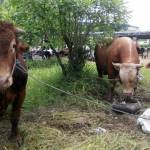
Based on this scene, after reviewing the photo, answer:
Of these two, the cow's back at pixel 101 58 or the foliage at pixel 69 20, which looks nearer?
the foliage at pixel 69 20

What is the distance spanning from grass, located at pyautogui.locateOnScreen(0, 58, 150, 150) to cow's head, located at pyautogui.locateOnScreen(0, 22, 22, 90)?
1520mm

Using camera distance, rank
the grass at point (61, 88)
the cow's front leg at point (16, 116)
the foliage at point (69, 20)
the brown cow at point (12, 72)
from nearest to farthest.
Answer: the brown cow at point (12, 72), the cow's front leg at point (16, 116), the grass at point (61, 88), the foliage at point (69, 20)

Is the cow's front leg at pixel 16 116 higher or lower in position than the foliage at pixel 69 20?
lower

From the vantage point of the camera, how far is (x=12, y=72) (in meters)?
5.28

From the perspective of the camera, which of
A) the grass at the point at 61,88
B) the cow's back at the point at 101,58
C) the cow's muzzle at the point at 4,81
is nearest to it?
the cow's muzzle at the point at 4,81

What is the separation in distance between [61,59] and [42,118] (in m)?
3.57

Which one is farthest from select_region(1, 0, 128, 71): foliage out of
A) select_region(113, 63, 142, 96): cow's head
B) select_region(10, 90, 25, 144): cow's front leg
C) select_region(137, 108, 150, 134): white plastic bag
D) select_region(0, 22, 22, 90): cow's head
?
select_region(0, 22, 22, 90): cow's head

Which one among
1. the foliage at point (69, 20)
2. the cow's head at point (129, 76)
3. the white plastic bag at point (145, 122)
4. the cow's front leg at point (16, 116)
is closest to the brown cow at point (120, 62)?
the cow's head at point (129, 76)

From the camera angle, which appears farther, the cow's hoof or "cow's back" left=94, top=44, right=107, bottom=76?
"cow's back" left=94, top=44, right=107, bottom=76

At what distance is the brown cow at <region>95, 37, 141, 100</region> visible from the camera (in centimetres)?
880

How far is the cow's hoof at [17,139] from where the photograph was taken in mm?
6234

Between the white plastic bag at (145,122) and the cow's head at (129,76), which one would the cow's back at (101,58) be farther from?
the white plastic bag at (145,122)

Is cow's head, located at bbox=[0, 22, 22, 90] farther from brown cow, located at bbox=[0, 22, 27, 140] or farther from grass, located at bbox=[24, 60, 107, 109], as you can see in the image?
grass, located at bbox=[24, 60, 107, 109]

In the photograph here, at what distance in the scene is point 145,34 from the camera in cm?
2708
